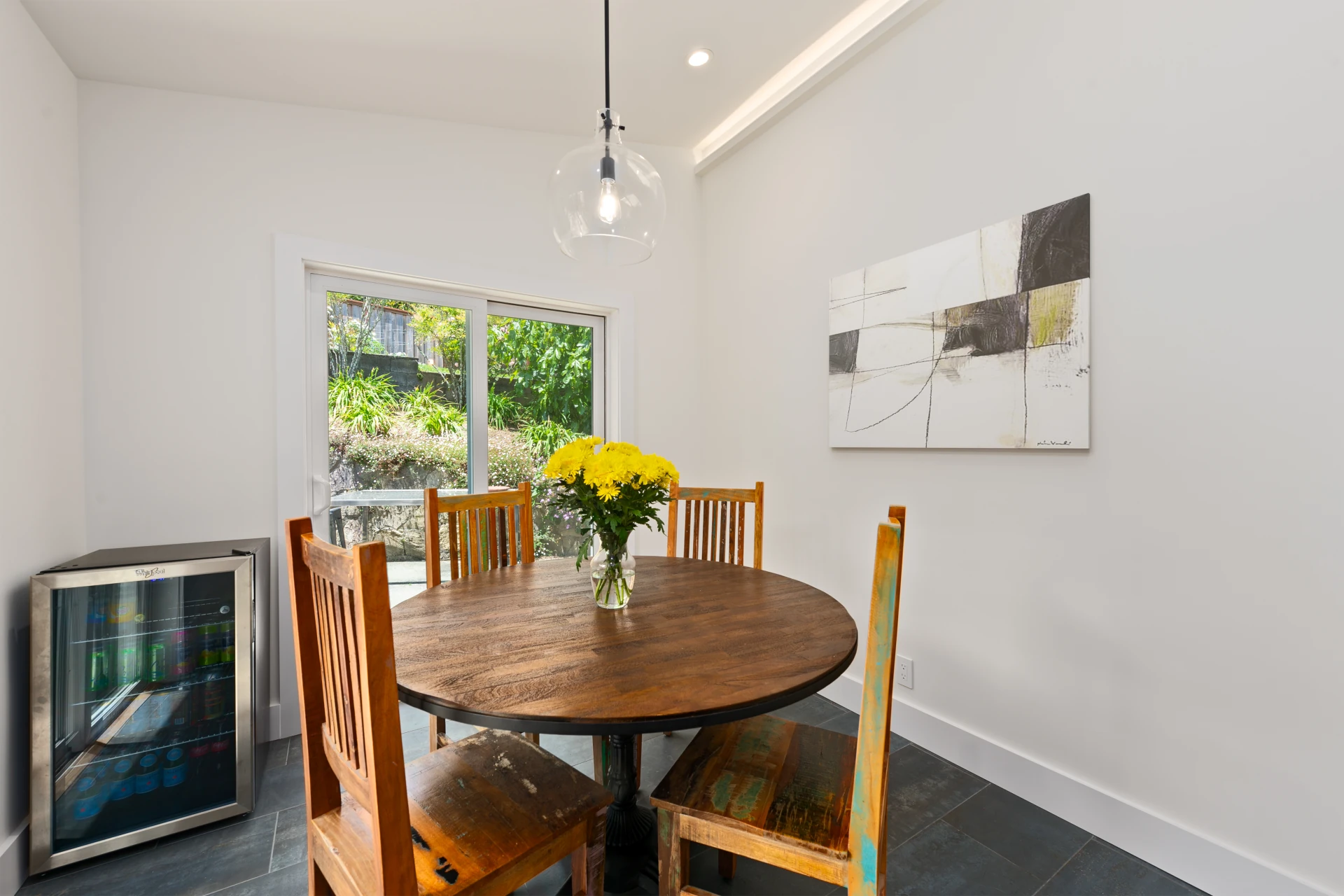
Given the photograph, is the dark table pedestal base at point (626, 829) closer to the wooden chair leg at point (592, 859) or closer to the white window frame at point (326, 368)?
the wooden chair leg at point (592, 859)

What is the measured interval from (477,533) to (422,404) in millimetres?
999

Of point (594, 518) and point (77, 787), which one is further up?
point (594, 518)

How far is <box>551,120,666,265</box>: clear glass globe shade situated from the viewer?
1661 mm

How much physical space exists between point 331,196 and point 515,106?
930mm

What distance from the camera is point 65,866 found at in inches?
65.3

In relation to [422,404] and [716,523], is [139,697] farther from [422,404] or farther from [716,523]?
[716,523]

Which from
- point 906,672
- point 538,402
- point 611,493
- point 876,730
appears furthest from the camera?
point 538,402

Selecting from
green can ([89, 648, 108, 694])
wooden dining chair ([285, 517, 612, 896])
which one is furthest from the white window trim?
wooden dining chair ([285, 517, 612, 896])

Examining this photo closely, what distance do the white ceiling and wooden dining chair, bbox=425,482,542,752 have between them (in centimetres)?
169

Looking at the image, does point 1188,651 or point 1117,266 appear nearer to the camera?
point 1188,651

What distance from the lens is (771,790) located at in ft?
4.01

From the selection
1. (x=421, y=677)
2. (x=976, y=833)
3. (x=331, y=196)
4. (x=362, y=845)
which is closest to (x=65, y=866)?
(x=362, y=845)

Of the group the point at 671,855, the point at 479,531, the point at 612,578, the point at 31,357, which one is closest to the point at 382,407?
the point at 479,531

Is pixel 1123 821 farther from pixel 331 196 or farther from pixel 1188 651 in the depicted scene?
pixel 331 196
